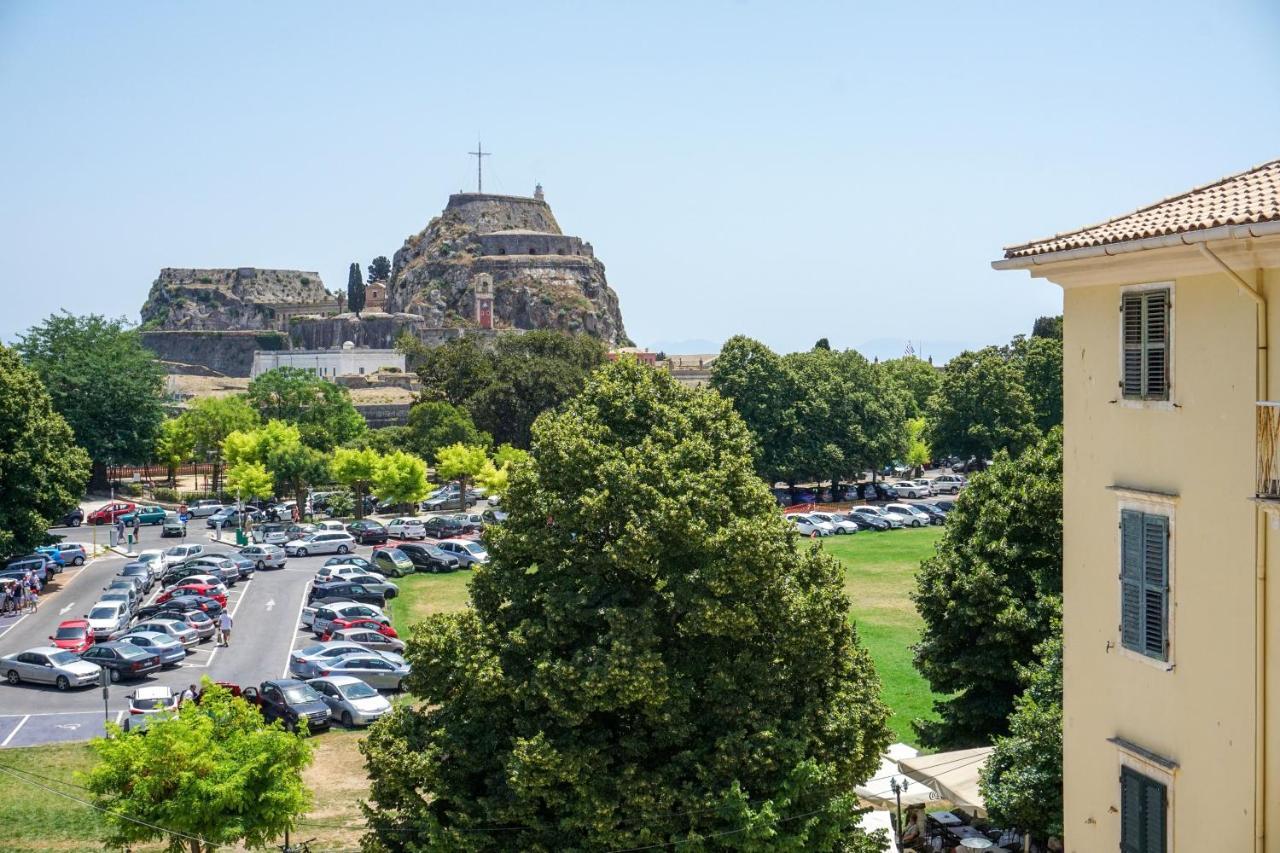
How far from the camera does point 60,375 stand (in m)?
61.0

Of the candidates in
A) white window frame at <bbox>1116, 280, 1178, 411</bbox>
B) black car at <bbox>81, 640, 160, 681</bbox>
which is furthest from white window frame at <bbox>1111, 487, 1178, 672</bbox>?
black car at <bbox>81, 640, 160, 681</bbox>

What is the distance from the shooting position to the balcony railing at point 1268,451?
308 inches

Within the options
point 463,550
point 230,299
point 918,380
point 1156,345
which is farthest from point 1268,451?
point 230,299

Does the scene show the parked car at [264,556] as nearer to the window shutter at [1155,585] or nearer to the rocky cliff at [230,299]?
the window shutter at [1155,585]

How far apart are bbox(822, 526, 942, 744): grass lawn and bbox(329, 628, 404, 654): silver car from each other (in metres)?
11.2

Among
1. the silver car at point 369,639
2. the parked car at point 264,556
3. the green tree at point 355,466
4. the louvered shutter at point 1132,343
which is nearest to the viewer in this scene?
the louvered shutter at point 1132,343

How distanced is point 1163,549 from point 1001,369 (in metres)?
59.9

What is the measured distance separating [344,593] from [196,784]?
2261cm

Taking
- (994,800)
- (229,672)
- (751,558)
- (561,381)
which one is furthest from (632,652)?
(561,381)

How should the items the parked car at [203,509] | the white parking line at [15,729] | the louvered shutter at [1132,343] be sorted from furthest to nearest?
the parked car at [203,509], the white parking line at [15,729], the louvered shutter at [1132,343]

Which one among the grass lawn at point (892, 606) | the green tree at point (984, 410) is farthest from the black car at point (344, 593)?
the green tree at point (984, 410)

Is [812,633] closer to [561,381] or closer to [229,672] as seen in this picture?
[229,672]

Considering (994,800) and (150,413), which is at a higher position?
(150,413)

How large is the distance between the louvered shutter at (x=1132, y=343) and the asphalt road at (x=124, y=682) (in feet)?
71.2
